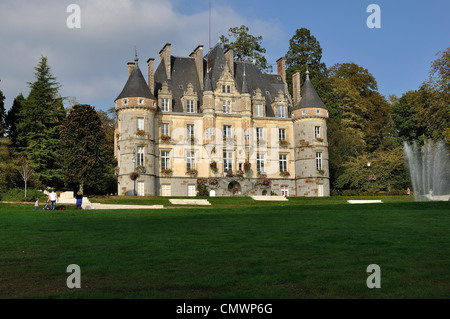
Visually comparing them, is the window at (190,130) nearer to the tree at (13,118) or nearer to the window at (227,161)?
the window at (227,161)

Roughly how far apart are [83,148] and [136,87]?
9571 millimetres

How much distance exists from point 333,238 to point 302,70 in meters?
55.8

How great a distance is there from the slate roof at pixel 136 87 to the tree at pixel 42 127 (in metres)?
8.00

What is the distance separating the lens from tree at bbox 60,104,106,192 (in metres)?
47.3

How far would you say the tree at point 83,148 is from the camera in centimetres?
4734

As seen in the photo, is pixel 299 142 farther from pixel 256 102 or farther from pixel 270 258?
pixel 270 258

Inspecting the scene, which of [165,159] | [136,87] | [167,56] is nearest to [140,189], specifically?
[165,159]

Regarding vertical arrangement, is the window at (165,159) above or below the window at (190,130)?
below

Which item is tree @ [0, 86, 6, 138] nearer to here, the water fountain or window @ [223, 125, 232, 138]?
window @ [223, 125, 232, 138]

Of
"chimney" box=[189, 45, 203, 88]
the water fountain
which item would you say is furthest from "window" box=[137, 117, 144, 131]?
the water fountain

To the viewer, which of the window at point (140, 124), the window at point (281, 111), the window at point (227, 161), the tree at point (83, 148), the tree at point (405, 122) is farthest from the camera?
the tree at point (405, 122)

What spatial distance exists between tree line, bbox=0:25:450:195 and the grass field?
1114 inches

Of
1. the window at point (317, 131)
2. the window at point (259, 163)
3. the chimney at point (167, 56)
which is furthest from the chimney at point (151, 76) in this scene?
the window at point (317, 131)

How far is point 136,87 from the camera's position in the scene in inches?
2117
